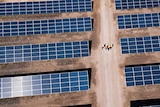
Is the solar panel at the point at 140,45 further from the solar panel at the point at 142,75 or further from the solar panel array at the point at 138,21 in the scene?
the solar panel at the point at 142,75

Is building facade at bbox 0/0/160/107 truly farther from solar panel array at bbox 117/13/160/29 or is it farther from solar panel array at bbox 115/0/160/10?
solar panel array at bbox 115/0/160/10

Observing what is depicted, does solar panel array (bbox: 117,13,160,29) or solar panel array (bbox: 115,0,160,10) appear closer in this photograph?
solar panel array (bbox: 117,13,160,29)

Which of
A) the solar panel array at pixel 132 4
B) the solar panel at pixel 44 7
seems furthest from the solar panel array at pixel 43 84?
the solar panel array at pixel 132 4

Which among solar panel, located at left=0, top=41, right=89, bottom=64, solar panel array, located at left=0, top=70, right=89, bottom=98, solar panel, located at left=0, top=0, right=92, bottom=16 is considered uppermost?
solar panel, located at left=0, top=0, right=92, bottom=16

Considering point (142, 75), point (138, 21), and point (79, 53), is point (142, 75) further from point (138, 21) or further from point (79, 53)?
point (79, 53)

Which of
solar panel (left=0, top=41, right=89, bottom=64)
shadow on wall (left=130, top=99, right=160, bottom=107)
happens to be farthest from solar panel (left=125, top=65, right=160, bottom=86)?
solar panel (left=0, top=41, right=89, bottom=64)

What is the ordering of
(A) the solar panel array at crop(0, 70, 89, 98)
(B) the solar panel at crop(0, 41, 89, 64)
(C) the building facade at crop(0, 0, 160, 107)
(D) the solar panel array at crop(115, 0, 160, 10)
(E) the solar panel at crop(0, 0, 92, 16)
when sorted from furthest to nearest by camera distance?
1. (D) the solar panel array at crop(115, 0, 160, 10)
2. (E) the solar panel at crop(0, 0, 92, 16)
3. (B) the solar panel at crop(0, 41, 89, 64)
4. (C) the building facade at crop(0, 0, 160, 107)
5. (A) the solar panel array at crop(0, 70, 89, 98)

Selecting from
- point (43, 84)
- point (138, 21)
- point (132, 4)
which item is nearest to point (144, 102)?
point (138, 21)
